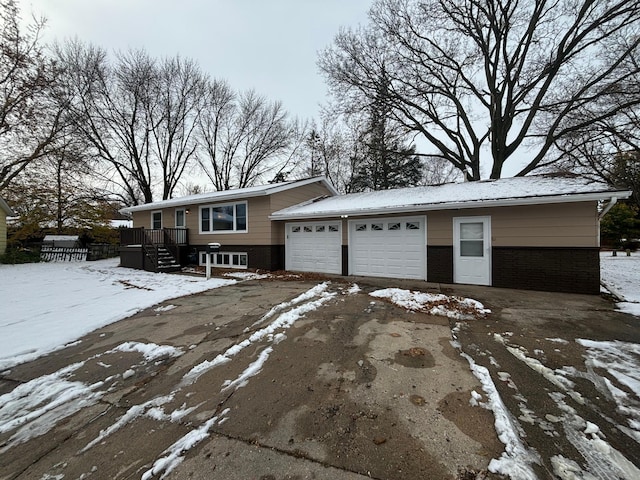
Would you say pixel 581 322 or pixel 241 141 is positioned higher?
pixel 241 141

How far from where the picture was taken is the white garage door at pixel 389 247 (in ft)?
27.2

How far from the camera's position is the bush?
12.8 meters

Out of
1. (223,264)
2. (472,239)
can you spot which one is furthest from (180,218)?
(472,239)

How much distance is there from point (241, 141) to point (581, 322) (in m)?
25.1

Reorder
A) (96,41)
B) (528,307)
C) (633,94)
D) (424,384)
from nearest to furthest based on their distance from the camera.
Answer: (424,384), (528,307), (633,94), (96,41)

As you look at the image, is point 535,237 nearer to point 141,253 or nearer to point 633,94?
point 633,94

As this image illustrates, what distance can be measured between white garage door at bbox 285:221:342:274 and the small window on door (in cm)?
399

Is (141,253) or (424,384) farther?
(141,253)

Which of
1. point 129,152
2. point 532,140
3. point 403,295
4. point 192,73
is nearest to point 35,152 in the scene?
point 129,152

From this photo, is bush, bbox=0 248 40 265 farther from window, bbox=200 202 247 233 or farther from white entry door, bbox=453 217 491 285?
white entry door, bbox=453 217 491 285

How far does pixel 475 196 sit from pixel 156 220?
1512cm

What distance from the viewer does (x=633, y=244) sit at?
2234cm

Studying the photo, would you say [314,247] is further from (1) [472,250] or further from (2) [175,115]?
(2) [175,115]

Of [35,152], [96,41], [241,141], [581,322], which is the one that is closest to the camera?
[581,322]
